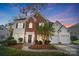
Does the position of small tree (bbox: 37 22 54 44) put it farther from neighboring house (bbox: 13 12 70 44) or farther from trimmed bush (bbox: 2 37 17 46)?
trimmed bush (bbox: 2 37 17 46)

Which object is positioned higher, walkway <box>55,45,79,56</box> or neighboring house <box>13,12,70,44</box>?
neighboring house <box>13,12,70,44</box>

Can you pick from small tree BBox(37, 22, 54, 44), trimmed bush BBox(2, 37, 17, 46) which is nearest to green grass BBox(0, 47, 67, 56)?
trimmed bush BBox(2, 37, 17, 46)

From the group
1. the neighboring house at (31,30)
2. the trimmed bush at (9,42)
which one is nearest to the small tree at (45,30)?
the neighboring house at (31,30)

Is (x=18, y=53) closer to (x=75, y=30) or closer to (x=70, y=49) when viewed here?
(x=70, y=49)

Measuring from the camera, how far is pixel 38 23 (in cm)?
216

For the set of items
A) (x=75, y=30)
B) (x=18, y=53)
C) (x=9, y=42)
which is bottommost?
(x=18, y=53)

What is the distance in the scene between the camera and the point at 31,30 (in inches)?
84.4

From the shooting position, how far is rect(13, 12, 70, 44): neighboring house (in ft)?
6.93

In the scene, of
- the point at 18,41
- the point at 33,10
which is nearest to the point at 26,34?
the point at 18,41

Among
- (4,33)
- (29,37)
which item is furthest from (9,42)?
(29,37)

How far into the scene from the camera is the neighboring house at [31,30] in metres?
2.11

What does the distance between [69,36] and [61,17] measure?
0.23 metres

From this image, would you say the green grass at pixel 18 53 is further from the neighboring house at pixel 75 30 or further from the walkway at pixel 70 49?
the neighboring house at pixel 75 30

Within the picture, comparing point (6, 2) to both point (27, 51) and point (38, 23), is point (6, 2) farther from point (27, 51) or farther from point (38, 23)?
point (27, 51)
